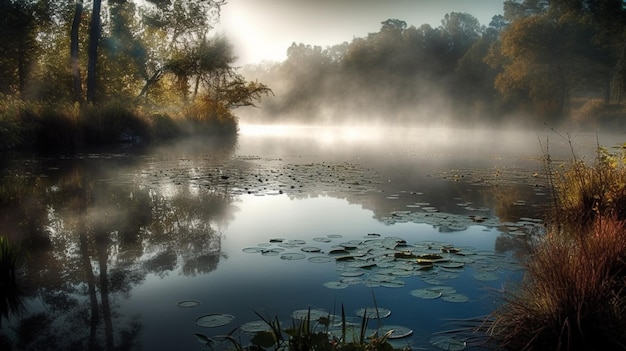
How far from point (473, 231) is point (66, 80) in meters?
31.6

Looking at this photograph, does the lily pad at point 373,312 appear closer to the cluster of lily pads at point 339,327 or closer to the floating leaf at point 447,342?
the cluster of lily pads at point 339,327

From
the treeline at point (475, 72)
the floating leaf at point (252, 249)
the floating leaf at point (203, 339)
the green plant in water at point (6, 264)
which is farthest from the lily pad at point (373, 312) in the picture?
the treeline at point (475, 72)

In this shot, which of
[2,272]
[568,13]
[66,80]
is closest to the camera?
[2,272]

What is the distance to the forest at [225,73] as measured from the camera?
24.3 m

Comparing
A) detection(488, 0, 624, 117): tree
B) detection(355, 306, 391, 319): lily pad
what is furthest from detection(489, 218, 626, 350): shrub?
detection(488, 0, 624, 117): tree

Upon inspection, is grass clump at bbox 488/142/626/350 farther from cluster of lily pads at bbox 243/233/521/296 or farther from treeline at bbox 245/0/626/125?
treeline at bbox 245/0/626/125

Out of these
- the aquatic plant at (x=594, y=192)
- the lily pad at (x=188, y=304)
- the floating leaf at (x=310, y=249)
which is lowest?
the lily pad at (x=188, y=304)

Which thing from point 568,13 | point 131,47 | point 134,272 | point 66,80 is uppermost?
point 568,13

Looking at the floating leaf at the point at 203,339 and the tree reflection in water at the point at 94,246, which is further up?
the tree reflection in water at the point at 94,246

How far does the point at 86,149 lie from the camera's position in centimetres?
2030

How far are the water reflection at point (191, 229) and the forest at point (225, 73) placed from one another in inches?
416

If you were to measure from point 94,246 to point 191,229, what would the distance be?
1586 millimetres

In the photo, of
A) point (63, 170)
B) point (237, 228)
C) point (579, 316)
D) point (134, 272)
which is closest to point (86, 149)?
point (63, 170)

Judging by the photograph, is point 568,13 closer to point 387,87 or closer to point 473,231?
point 387,87
